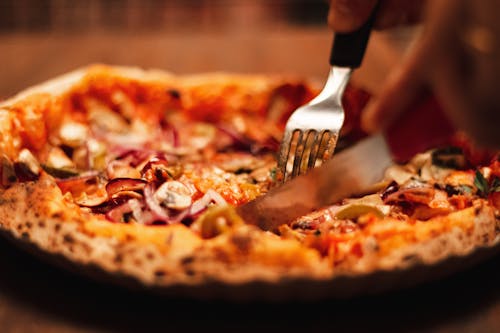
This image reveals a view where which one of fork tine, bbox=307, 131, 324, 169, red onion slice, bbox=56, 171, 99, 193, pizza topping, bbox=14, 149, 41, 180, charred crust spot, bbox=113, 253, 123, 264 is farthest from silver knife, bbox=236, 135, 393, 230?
pizza topping, bbox=14, 149, 41, 180

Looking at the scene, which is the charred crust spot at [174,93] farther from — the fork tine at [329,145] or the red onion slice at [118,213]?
the red onion slice at [118,213]

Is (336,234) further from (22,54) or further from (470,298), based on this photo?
(22,54)

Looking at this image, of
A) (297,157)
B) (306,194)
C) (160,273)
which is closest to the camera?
(160,273)

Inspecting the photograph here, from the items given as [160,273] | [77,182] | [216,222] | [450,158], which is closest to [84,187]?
[77,182]

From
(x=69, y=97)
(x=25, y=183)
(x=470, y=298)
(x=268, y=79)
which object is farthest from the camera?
(x=268, y=79)

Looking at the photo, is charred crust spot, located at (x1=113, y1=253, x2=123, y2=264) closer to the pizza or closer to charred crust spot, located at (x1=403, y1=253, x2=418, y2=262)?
the pizza

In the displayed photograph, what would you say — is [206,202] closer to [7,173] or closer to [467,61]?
[7,173]

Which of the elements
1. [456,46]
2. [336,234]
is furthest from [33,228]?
[456,46]
